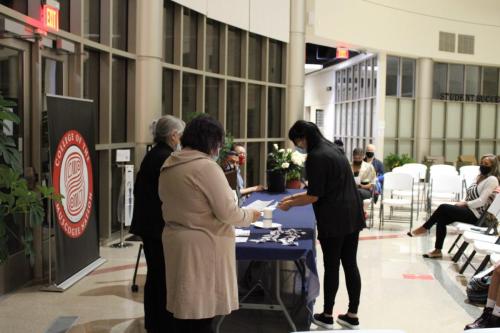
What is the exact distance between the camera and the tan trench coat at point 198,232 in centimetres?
278

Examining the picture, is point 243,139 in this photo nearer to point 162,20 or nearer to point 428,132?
point 162,20

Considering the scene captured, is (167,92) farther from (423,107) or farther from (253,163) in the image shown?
(423,107)

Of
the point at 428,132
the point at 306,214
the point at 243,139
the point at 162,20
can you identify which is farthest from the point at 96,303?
the point at 428,132

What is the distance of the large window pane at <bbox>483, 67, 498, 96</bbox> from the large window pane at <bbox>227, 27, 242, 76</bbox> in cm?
1048

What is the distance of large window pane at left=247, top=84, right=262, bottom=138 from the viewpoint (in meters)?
11.5

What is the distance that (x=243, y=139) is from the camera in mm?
10953

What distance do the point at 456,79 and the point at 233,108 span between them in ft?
32.2

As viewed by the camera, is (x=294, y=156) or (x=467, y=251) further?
(x=467, y=251)

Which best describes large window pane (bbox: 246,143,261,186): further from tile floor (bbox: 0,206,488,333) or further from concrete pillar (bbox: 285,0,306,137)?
tile floor (bbox: 0,206,488,333)

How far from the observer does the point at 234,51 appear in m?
10.8

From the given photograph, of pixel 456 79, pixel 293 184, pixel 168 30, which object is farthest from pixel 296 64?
pixel 456 79

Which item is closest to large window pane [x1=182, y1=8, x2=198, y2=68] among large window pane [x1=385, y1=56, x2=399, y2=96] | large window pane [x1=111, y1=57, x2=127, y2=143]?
large window pane [x1=111, y1=57, x2=127, y2=143]

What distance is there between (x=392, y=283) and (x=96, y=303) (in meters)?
2.97

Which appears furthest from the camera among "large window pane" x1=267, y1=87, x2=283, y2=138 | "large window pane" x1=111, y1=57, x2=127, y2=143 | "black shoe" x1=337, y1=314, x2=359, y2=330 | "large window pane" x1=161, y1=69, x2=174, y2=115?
"large window pane" x1=267, y1=87, x2=283, y2=138
